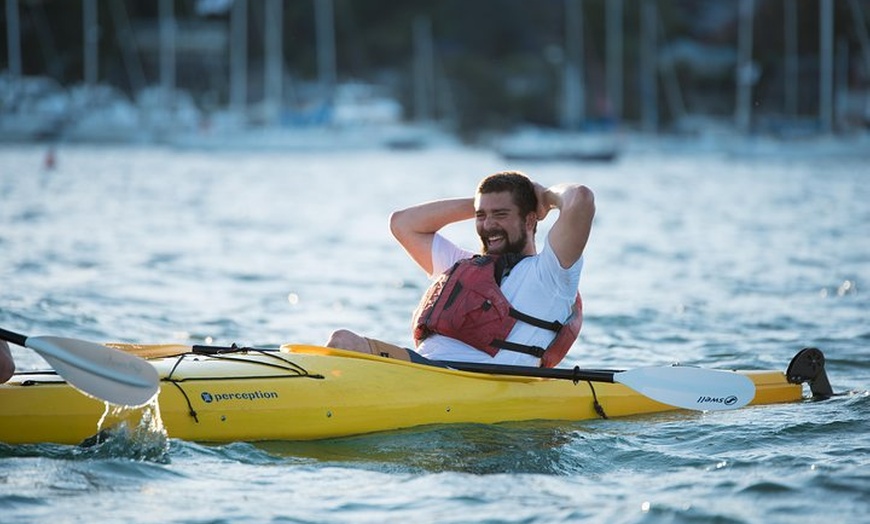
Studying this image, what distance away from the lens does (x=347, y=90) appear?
5175 centimetres

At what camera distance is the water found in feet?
16.8

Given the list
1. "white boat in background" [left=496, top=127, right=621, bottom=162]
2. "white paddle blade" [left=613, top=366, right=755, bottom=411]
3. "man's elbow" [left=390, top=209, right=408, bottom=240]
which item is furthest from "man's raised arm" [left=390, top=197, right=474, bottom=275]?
"white boat in background" [left=496, top=127, right=621, bottom=162]

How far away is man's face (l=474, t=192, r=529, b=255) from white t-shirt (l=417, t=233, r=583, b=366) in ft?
0.34

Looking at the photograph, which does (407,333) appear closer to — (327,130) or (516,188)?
(516,188)

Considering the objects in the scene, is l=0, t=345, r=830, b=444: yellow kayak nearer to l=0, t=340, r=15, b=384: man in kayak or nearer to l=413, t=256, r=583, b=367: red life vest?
l=0, t=340, r=15, b=384: man in kayak

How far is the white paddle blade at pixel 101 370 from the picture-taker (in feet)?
17.7

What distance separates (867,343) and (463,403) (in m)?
3.90

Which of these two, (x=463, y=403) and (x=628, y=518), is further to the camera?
(x=463, y=403)

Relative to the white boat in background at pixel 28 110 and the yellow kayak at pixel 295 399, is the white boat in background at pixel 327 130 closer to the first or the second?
the white boat in background at pixel 28 110

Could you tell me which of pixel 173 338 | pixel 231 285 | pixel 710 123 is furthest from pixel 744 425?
pixel 710 123

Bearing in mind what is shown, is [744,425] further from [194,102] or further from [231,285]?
[194,102]

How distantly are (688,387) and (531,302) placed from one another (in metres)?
0.87

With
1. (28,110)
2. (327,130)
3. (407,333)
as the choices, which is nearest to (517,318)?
(407,333)

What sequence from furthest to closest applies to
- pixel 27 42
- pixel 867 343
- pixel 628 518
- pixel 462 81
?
pixel 462 81 → pixel 27 42 → pixel 867 343 → pixel 628 518
